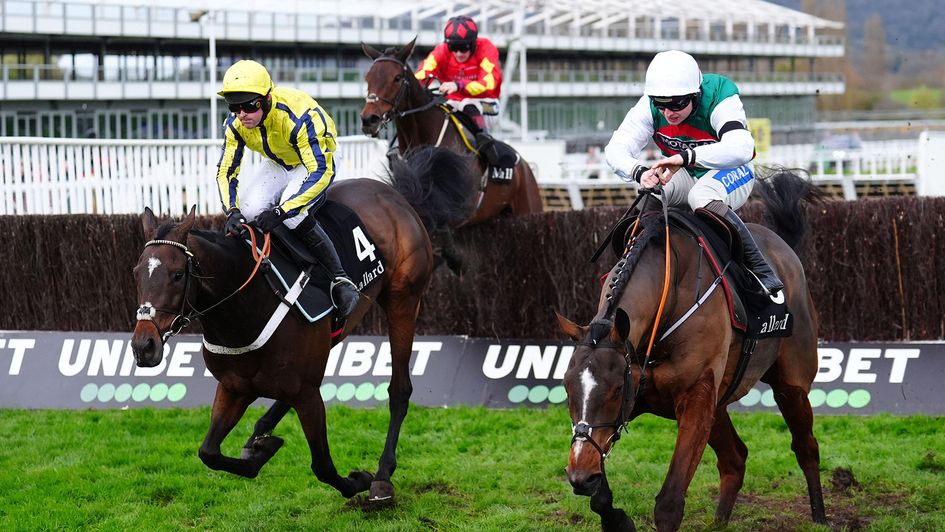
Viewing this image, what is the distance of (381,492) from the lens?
538 centimetres

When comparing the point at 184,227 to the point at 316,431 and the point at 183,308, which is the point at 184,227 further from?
the point at 316,431

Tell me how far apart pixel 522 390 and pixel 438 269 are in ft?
4.07

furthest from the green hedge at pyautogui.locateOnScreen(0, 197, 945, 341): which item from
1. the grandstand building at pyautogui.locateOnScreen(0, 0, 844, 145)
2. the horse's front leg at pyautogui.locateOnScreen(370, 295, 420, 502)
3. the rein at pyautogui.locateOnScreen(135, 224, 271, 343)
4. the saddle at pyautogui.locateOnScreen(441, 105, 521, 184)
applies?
the grandstand building at pyautogui.locateOnScreen(0, 0, 844, 145)

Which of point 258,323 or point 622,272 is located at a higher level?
point 622,272

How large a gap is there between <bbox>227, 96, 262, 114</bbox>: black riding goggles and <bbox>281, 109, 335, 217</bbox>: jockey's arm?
27 cm

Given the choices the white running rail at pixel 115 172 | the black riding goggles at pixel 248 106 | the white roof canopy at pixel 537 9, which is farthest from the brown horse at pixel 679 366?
the white roof canopy at pixel 537 9

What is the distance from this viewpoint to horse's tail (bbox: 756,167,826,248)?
5.54m

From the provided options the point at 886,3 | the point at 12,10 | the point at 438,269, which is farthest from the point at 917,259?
the point at 886,3

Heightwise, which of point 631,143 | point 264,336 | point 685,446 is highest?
point 631,143

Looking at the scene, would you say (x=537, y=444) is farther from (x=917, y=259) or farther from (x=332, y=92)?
(x=332, y=92)

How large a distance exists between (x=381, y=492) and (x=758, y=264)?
1986 millimetres

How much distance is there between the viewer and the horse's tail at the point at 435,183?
22.4 ft

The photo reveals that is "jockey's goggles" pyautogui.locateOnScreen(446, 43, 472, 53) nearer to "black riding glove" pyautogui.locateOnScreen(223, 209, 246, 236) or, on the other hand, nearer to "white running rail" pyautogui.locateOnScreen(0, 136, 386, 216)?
"white running rail" pyautogui.locateOnScreen(0, 136, 386, 216)

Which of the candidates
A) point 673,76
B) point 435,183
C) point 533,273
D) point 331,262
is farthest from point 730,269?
point 533,273
